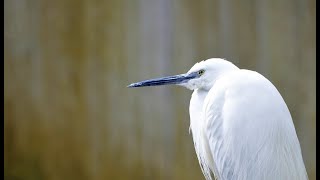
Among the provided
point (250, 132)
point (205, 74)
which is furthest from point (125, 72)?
point (250, 132)

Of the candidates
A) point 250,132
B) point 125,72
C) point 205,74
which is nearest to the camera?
point 250,132

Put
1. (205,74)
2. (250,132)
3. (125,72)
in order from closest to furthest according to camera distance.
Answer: (250,132)
(205,74)
(125,72)

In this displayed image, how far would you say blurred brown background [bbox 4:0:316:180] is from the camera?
231cm

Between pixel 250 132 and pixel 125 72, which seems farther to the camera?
pixel 125 72

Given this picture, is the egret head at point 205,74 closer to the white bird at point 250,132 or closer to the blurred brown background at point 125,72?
the white bird at point 250,132

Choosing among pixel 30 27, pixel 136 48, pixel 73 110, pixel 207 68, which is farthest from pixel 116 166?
pixel 207 68

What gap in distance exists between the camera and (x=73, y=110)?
2.40m

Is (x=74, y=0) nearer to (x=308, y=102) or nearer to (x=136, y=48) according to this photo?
(x=136, y=48)

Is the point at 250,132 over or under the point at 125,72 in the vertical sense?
under

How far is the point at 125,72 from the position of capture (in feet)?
7.74

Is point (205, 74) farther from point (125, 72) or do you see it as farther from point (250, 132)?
point (125, 72)

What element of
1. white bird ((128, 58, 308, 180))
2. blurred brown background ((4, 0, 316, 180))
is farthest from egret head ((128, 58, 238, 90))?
blurred brown background ((4, 0, 316, 180))

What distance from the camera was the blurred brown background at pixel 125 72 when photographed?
2307 mm

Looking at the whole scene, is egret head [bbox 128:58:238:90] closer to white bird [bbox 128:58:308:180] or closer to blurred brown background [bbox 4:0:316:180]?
white bird [bbox 128:58:308:180]
